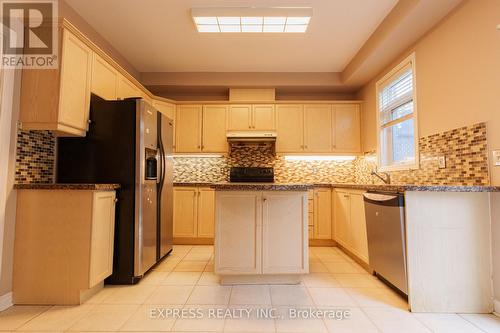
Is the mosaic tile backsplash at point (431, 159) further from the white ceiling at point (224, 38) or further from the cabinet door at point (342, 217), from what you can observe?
the white ceiling at point (224, 38)

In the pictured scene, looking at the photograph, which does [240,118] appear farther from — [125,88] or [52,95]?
[52,95]

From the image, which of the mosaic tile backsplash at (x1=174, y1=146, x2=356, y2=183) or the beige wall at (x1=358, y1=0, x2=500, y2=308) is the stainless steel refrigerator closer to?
the mosaic tile backsplash at (x1=174, y1=146, x2=356, y2=183)

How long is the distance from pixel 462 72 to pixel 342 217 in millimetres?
2099

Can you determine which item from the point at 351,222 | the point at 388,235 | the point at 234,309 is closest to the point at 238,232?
the point at 234,309

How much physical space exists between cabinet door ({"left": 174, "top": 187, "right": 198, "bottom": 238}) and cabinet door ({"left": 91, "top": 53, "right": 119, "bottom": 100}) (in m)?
1.70

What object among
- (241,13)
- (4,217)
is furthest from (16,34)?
(241,13)

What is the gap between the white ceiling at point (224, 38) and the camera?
2.65m

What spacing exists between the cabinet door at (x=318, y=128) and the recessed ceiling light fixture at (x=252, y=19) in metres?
1.56

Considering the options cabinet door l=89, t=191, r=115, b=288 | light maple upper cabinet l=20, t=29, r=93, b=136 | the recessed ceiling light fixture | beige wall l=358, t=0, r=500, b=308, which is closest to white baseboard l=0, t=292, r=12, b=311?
cabinet door l=89, t=191, r=115, b=288

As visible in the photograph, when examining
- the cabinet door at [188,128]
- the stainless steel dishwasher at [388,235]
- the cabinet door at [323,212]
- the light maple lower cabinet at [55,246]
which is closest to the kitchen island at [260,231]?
the stainless steel dishwasher at [388,235]

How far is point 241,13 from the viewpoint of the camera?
8.84 feet

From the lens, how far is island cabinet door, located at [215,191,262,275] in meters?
2.34

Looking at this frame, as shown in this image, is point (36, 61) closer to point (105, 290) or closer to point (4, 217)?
point (4, 217)

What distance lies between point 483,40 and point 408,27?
0.75m
